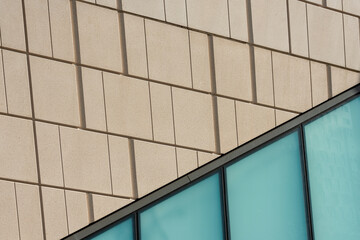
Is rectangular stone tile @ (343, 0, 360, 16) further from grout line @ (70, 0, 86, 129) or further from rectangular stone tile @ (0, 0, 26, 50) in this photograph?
rectangular stone tile @ (0, 0, 26, 50)

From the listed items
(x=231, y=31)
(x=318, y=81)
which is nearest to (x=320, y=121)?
(x=318, y=81)

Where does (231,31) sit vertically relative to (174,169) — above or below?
above

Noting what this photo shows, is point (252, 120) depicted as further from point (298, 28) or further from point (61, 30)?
point (61, 30)

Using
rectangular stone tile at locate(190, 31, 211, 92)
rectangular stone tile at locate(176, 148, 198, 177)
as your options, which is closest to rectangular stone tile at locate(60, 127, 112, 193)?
rectangular stone tile at locate(176, 148, 198, 177)

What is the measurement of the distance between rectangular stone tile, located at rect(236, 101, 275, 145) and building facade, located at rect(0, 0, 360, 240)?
0.02m

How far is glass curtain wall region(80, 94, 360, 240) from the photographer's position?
16031 mm

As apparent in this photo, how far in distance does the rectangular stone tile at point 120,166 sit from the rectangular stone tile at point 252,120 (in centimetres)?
180

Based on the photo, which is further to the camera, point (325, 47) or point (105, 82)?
point (325, 47)

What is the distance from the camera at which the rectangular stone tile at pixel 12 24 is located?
48.7 feet

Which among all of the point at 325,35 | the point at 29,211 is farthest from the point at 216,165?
the point at 29,211

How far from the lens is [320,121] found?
17.6 metres

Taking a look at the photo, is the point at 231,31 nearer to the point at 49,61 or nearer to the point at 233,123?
the point at 233,123

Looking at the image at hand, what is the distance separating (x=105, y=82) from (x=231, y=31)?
2.13 m

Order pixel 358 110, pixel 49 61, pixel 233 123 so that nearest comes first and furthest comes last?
pixel 49 61, pixel 233 123, pixel 358 110
